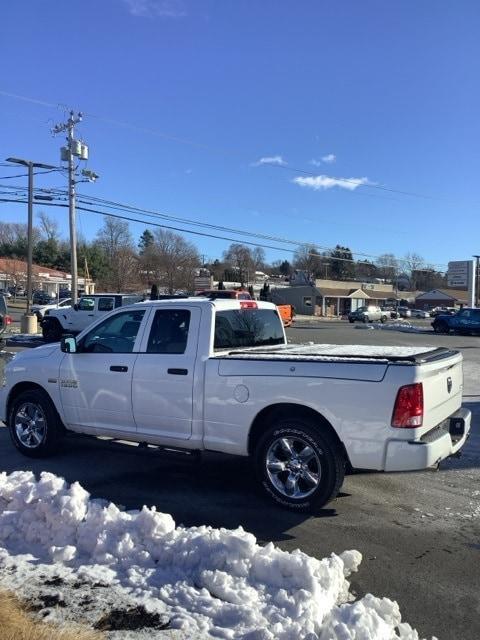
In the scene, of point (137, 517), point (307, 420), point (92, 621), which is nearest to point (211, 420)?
point (307, 420)

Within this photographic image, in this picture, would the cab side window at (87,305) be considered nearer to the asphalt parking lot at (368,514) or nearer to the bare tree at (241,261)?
the asphalt parking lot at (368,514)

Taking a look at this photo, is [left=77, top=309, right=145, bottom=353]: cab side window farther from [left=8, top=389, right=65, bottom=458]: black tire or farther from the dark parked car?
the dark parked car

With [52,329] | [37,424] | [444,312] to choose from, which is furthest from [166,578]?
[444,312]

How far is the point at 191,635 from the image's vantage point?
10.0 ft

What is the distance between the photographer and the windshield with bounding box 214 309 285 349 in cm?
598

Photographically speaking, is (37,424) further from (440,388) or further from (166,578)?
(440,388)

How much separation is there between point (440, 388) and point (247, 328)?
2.18 meters

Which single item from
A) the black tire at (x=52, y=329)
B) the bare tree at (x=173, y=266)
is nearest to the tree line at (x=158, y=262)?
the bare tree at (x=173, y=266)

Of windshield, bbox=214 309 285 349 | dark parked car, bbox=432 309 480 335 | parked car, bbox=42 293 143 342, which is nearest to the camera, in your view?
windshield, bbox=214 309 285 349

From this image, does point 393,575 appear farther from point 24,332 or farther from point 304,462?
point 24,332

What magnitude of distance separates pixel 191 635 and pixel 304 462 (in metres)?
2.19

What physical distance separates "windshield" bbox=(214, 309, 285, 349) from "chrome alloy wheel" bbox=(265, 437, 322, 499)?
4.12ft

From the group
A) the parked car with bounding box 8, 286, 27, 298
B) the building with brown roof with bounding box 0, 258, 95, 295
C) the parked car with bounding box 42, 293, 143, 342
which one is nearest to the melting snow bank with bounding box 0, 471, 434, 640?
the parked car with bounding box 42, 293, 143, 342

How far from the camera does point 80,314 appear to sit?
23453mm
